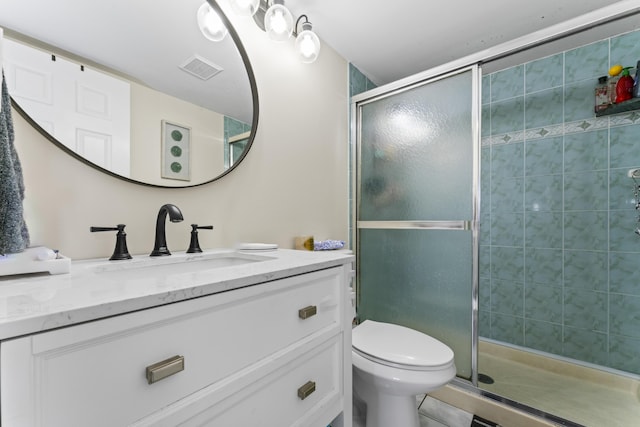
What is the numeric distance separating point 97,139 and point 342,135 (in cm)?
142

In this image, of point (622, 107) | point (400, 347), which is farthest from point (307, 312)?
point (622, 107)

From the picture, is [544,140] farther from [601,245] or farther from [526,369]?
[526,369]

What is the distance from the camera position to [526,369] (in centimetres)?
188

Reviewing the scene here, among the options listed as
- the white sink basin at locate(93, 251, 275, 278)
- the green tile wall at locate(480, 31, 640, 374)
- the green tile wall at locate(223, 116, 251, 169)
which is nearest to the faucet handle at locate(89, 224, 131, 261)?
the white sink basin at locate(93, 251, 275, 278)

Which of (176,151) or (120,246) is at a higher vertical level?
(176,151)

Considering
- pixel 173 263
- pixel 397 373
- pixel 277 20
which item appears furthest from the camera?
pixel 277 20

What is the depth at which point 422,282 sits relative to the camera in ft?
5.47

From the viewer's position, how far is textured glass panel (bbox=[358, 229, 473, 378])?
151cm

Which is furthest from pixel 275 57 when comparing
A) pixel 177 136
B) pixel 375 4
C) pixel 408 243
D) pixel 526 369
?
pixel 526 369

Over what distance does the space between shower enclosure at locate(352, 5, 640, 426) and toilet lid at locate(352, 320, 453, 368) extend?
329 mm

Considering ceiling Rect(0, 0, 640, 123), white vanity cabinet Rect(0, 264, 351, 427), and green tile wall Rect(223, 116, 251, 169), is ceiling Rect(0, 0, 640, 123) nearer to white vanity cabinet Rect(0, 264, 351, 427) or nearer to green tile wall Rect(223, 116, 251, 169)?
green tile wall Rect(223, 116, 251, 169)

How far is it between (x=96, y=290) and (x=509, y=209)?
8.00ft

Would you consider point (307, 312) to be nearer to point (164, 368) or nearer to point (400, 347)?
point (164, 368)

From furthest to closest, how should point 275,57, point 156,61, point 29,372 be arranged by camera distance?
point 275,57 → point 156,61 → point 29,372
